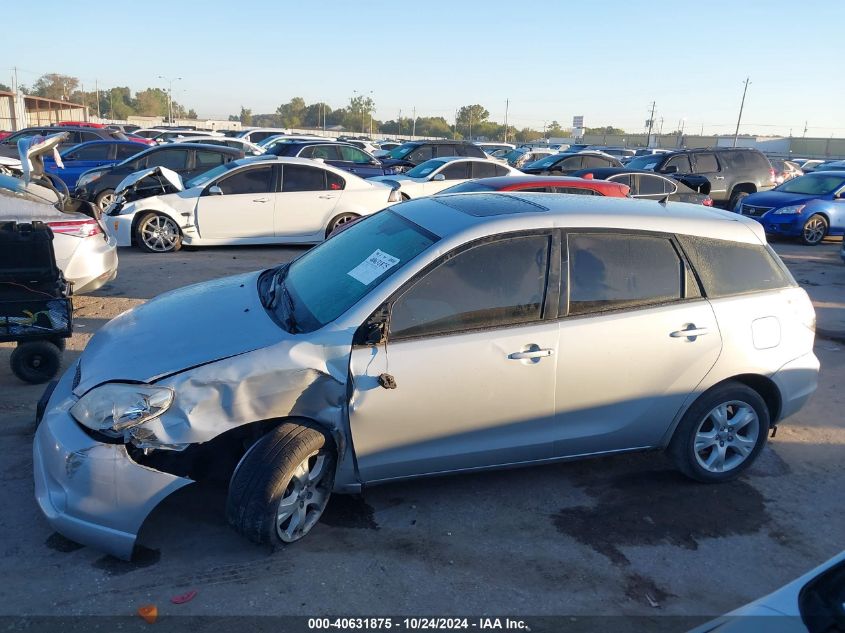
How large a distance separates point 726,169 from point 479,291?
16345 mm

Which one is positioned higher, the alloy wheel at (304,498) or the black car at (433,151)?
the black car at (433,151)

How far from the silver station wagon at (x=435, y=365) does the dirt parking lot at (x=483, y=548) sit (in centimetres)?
21

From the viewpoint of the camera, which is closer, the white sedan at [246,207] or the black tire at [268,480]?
the black tire at [268,480]

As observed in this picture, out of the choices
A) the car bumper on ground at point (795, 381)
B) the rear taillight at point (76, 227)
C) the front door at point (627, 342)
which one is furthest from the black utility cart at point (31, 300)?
the car bumper on ground at point (795, 381)

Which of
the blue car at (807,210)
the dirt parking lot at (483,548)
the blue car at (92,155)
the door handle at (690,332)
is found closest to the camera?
the dirt parking lot at (483,548)

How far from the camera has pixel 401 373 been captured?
3574 mm

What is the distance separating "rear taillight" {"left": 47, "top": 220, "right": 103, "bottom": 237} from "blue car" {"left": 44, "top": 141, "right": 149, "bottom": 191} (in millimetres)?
10143

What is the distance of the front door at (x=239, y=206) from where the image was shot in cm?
1098

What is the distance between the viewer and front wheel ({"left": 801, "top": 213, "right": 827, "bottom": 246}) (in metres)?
14.1

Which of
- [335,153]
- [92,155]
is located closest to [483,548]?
[92,155]

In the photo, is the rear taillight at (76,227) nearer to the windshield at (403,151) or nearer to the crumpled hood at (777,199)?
the crumpled hood at (777,199)

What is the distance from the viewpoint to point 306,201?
1141 centimetres

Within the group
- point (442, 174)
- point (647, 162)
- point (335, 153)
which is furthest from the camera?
point (647, 162)

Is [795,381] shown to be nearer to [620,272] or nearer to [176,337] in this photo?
[620,272]
